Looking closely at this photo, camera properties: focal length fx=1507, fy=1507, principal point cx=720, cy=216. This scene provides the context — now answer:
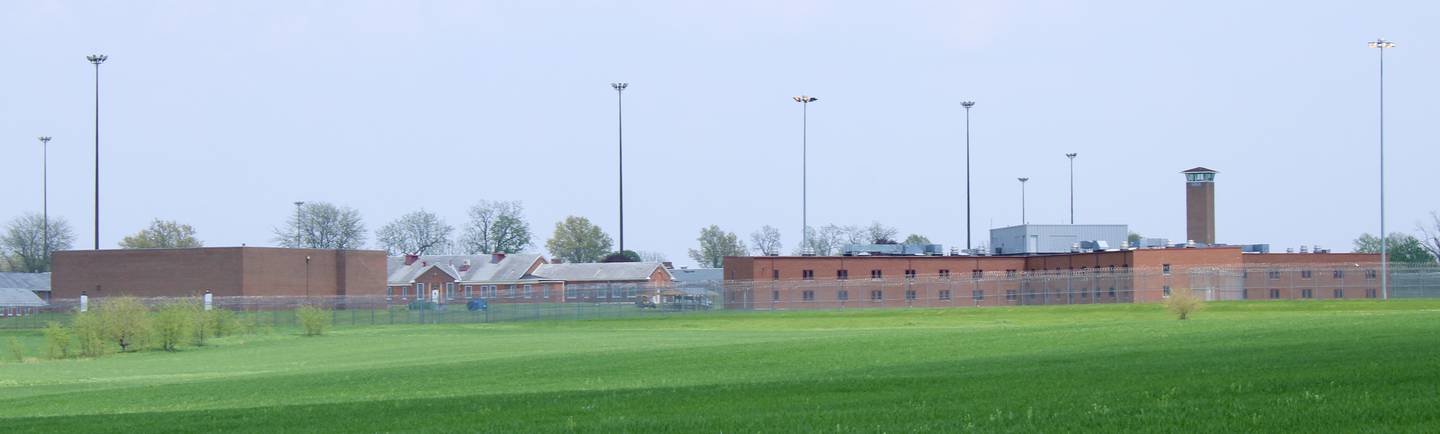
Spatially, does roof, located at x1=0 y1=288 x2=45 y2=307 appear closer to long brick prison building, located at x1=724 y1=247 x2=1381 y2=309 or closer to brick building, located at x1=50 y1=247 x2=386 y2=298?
brick building, located at x1=50 y1=247 x2=386 y2=298

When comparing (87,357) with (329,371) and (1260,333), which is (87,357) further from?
(1260,333)

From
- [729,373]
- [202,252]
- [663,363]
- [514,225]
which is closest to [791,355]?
[663,363]

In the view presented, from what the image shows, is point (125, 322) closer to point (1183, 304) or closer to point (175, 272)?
point (1183, 304)

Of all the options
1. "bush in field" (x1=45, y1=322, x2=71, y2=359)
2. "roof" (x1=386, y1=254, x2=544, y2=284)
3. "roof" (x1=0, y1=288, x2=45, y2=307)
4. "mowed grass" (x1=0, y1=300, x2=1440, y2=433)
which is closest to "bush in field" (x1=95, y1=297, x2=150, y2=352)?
"bush in field" (x1=45, y1=322, x2=71, y2=359)

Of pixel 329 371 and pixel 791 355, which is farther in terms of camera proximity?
pixel 329 371

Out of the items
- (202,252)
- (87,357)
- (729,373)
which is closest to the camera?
(729,373)

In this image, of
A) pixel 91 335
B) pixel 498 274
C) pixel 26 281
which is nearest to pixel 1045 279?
pixel 91 335

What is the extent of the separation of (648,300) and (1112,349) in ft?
197

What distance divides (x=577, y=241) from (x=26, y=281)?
2762 inches

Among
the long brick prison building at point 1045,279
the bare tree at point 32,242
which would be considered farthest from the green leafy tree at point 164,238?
the long brick prison building at point 1045,279

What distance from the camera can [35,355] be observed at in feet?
182

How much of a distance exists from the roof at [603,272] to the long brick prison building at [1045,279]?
1408 inches

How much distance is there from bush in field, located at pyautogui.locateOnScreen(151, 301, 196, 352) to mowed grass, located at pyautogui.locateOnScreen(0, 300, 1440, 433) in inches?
439

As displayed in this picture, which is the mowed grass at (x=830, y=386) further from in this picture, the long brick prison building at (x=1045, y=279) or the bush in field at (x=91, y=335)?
the long brick prison building at (x=1045, y=279)
